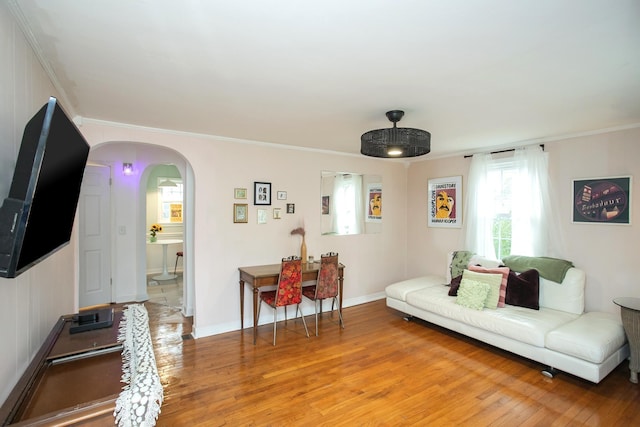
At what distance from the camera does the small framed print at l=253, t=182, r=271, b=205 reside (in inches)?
159

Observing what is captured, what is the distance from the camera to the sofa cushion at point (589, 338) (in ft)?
8.41

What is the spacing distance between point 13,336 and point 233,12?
1796 millimetres

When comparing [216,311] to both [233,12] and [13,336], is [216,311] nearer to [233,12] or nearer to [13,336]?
[13,336]

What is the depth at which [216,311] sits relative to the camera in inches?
150

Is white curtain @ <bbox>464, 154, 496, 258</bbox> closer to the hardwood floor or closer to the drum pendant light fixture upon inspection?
the hardwood floor

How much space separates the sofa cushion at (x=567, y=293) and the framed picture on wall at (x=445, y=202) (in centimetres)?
148

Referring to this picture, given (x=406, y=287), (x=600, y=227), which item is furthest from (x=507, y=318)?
(x=600, y=227)

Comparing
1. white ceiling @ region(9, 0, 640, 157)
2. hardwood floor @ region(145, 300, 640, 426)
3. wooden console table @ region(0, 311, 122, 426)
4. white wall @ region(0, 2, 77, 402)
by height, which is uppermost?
white ceiling @ region(9, 0, 640, 157)

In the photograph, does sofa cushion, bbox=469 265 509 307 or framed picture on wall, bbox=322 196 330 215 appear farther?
framed picture on wall, bbox=322 196 330 215

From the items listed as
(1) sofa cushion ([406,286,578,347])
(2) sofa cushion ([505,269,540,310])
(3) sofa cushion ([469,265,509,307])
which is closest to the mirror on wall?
(1) sofa cushion ([406,286,578,347])

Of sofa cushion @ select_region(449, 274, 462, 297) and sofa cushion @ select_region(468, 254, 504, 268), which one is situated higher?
sofa cushion @ select_region(468, 254, 504, 268)

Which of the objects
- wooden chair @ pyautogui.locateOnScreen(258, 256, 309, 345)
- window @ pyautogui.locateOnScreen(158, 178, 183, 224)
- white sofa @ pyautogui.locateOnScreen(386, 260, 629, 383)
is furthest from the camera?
window @ pyautogui.locateOnScreen(158, 178, 183, 224)

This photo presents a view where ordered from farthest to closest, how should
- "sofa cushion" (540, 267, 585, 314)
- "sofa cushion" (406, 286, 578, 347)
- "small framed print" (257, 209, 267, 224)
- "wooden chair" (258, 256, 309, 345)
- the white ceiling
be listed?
1. "small framed print" (257, 209, 267, 224)
2. "wooden chair" (258, 256, 309, 345)
3. "sofa cushion" (540, 267, 585, 314)
4. "sofa cushion" (406, 286, 578, 347)
5. the white ceiling

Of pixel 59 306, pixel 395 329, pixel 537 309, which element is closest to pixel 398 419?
pixel 395 329
